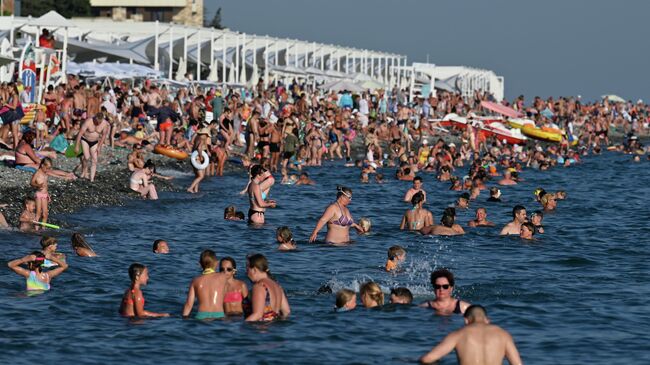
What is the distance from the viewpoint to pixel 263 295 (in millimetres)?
11656

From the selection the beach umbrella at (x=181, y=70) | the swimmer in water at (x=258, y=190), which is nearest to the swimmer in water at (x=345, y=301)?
the swimmer in water at (x=258, y=190)

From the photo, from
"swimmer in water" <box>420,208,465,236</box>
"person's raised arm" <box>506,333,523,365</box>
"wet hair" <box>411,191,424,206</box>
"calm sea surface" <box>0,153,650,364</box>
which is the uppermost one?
"wet hair" <box>411,191,424,206</box>

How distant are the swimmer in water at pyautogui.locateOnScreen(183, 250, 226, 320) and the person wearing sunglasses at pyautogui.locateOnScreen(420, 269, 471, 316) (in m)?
2.08

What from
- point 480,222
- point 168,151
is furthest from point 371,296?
point 168,151

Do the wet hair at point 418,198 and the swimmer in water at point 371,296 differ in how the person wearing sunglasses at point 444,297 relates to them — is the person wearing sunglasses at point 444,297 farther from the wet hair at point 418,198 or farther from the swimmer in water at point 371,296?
the wet hair at point 418,198

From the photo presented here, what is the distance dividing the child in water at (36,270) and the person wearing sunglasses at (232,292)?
2655 mm

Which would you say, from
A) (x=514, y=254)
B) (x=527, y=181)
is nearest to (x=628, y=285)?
(x=514, y=254)

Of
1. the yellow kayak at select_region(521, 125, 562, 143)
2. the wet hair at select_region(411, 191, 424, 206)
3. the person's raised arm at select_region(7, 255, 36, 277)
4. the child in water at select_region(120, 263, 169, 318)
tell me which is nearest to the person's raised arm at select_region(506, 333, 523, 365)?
the child in water at select_region(120, 263, 169, 318)

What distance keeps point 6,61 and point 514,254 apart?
13272 millimetres

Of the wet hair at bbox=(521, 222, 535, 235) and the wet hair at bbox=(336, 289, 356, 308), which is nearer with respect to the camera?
the wet hair at bbox=(336, 289, 356, 308)

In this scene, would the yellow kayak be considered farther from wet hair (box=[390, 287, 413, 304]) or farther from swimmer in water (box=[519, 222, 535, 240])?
wet hair (box=[390, 287, 413, 304])

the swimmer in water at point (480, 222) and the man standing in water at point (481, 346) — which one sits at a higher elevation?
the swimmer in water at point (480, 222)

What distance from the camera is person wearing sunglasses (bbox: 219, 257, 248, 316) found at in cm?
1181

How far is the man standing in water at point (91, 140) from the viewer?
886 inches
